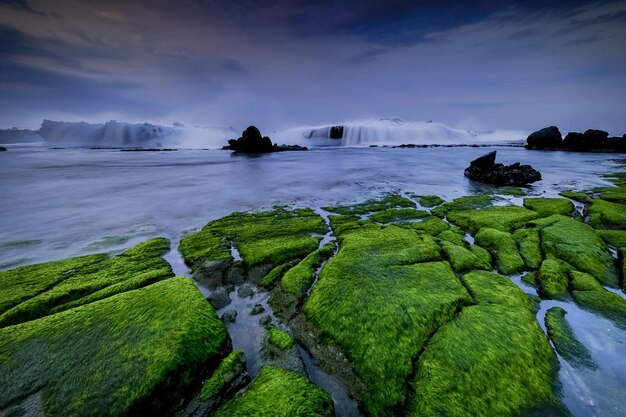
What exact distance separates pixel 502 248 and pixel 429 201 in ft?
24.9

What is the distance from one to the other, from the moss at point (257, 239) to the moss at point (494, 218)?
222 inches

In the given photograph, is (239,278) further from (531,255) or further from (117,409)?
(531,255)

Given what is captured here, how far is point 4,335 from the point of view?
4.66 m

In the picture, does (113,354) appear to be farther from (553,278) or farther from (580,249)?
(580,249)

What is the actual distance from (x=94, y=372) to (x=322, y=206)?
1227 cm

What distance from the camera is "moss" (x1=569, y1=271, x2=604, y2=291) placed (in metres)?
6.14

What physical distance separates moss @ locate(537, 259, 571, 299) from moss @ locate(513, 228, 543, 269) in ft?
0.86

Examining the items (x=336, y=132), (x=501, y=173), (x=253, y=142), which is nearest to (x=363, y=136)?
(x=336, y=132)

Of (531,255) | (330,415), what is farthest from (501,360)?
(531,255)

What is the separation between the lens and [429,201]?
15562mm

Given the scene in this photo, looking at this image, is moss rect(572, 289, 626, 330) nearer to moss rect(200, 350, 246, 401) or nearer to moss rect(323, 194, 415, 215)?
moss rect(200, 350, 246, 401)

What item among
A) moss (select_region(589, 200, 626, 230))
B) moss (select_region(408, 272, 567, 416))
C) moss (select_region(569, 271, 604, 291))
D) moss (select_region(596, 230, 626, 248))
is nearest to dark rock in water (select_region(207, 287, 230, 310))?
moss (select_region(408, 272, 567, 416))

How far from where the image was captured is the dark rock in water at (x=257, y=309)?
5.98 metres

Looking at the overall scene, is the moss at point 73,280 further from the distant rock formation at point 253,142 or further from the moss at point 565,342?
the distant rock formation at point 253,142
